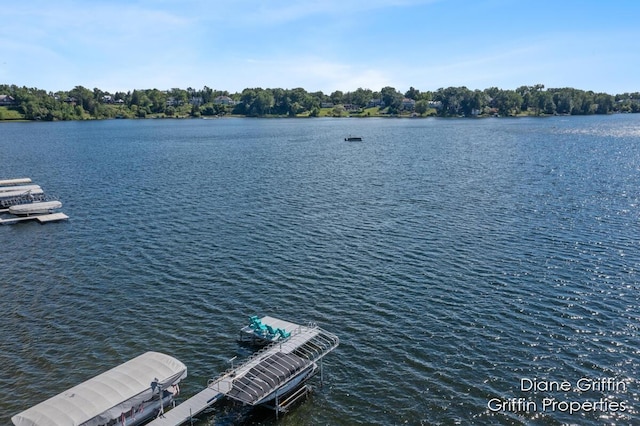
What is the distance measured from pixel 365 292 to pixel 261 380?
70.0 feet

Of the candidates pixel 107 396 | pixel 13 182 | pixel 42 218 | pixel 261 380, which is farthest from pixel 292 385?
pixel 13 182

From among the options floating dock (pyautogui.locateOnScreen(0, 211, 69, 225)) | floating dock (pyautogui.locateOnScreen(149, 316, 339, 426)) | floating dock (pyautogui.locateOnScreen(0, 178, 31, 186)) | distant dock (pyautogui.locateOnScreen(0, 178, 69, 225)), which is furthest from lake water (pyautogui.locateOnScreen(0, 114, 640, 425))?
floating dock (pyautogui.locateOnScreen(0, 178, 31, 186))

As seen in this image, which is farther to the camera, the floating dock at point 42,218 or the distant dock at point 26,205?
the distant dock at point 26,205

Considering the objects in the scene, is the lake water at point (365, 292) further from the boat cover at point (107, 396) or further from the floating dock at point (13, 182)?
the floating dock at point (13, 182)

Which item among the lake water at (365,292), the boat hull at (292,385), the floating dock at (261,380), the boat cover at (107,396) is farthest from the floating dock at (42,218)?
the boat hull at (292,385)

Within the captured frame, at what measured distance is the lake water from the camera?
36656mm

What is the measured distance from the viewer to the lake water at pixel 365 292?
36.7 meters

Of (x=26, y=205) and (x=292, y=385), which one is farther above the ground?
(x=26, y=205)

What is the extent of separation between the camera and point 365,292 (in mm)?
53375

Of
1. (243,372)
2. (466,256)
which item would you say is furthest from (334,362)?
(466,256)

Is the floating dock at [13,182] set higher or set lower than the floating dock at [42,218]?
higher

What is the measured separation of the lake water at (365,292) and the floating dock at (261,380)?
1326 millimetres

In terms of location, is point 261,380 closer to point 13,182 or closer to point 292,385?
point 292,385

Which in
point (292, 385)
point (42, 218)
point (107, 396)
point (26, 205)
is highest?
point (26, 205)
